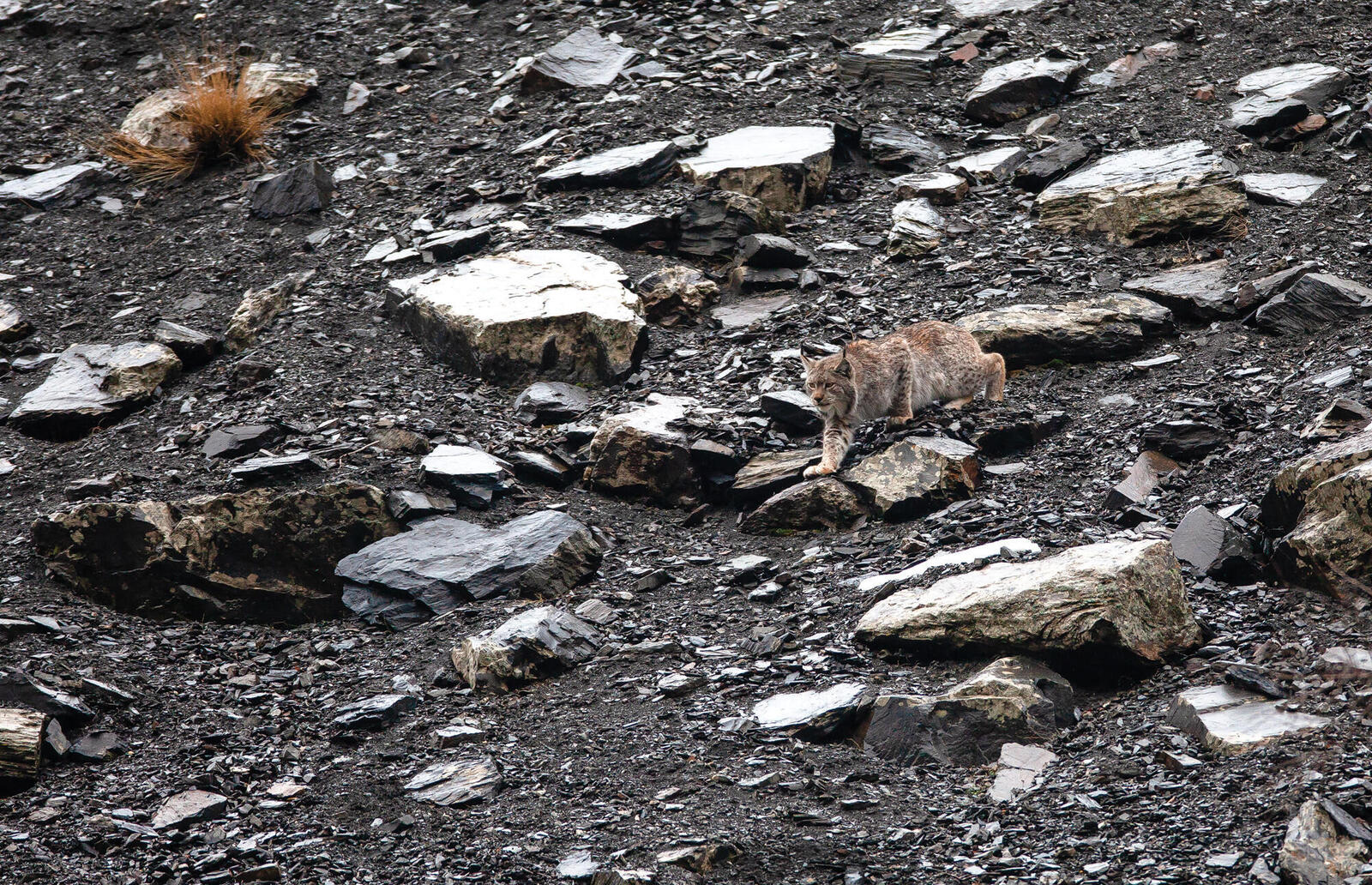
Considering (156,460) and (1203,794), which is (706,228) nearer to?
(156,460)

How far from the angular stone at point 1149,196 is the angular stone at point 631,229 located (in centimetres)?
411

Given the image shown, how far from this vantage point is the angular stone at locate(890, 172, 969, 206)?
40.0ft

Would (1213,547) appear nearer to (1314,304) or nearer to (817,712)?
(817,712)

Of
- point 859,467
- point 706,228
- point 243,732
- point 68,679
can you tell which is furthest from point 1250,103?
point 68,679

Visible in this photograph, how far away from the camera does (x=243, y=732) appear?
23.4 ft

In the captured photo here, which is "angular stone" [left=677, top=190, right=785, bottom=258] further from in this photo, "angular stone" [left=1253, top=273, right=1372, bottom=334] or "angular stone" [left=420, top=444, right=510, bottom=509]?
"angular stone" [left=1253, top=273, right=1372, bottom=334]

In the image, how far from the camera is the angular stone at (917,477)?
321 inches

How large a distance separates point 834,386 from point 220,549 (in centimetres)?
517

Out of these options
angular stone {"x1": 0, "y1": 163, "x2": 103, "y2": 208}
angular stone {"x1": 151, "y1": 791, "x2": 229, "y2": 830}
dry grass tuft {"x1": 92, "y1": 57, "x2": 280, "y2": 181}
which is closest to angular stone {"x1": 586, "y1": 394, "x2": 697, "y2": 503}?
angular stone {"x1": 151, "y1": 791, "x2": 229, "y2": 830}

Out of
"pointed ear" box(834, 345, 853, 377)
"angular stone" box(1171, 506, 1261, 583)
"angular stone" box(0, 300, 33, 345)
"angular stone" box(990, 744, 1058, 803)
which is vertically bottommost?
"angular stone" box(990, 744, 1058, 803)

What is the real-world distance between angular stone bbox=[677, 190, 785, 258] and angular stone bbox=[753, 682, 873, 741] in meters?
6.18

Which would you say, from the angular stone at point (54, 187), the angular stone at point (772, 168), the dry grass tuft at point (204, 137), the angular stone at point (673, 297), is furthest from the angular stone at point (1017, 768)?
the angular stone at point (54, 187)

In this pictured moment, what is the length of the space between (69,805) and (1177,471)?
25.4 ft

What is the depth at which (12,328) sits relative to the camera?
11.6 m
